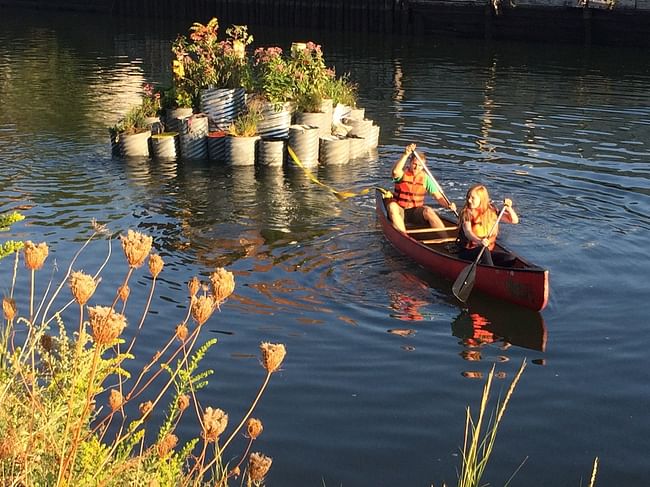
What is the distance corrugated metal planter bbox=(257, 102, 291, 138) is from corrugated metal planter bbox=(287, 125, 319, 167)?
22 cm

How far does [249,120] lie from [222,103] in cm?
92

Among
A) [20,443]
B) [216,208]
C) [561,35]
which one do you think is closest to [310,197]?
[216,208]

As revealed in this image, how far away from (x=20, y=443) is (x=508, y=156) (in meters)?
19.5

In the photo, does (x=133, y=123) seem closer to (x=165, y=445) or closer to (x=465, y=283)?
(x=465, y=283)

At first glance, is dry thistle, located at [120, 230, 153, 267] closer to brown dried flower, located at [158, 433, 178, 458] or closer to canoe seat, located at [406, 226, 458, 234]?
brown dried flower, located at [158, 433, 178, 458]

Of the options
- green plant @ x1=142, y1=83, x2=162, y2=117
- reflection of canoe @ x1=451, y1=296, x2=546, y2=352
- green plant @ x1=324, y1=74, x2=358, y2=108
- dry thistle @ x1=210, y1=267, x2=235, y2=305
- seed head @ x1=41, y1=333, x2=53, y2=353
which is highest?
dry thistle @ x1=210, y1=267, x2=235, y2=305

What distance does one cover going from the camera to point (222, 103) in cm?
2205

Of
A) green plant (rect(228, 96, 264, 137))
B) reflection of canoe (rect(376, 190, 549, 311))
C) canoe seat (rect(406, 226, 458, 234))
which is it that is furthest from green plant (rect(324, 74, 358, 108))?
canoe seat (rect(406, 226, 458, 234))

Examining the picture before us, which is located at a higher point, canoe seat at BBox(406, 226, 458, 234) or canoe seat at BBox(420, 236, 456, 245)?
canoe seat at BBox(406, 226, 458, 234)

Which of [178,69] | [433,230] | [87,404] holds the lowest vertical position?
[433,230]

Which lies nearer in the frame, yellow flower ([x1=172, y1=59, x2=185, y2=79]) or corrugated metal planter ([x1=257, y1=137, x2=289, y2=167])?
corrugated metal planter ([x1=257, y1=137, x2=289, y2=167])

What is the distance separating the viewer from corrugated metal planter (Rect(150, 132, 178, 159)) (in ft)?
72.8

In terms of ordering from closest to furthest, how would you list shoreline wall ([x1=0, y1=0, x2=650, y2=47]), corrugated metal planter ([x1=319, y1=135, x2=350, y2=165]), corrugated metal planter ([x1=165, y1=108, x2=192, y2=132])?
corrugated metal planter ([x1=319, y1=135, x2=350, y2=165])
corrugated metal planter ([x1=165, y1=108, x2=192, y2=132])
shoreline wall ([x1=0, y1=0, x2=650, y2=47])

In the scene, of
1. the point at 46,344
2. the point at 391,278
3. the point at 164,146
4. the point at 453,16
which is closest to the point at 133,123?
the point at 164,146
